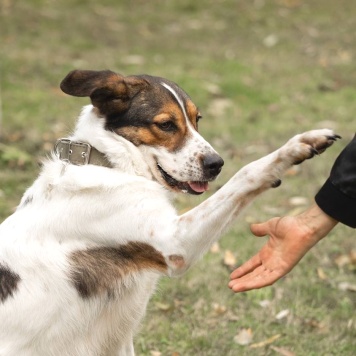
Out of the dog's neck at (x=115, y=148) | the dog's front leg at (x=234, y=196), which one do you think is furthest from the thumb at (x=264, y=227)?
the dog's neck at (x=115, y=148)

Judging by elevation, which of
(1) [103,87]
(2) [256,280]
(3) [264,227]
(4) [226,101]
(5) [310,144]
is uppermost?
(5) [310,144]

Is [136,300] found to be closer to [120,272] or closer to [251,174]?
[120,272]

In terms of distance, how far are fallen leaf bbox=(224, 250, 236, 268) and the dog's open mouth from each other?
205 cm

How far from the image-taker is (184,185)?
4020 millimetres

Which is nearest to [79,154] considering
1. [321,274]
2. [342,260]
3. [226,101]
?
[321,274]

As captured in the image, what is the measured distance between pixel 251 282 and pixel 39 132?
5.84 metres

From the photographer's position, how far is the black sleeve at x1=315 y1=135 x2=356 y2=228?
11.0 feet

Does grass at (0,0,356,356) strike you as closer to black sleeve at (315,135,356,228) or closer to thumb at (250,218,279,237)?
thumb at (250,218,279,237)

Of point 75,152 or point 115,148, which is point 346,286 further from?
point 75,152

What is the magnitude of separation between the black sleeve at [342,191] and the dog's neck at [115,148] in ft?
3.19

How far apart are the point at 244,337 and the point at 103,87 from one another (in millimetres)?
1973

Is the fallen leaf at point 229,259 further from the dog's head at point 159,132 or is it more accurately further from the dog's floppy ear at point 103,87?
the dog's floppy ear at point 103,87

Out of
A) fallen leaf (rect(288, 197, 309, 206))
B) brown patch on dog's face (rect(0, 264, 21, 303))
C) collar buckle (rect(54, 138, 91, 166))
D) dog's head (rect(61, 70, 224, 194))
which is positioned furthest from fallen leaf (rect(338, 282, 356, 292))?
brown patch on dog's face (rect(0, 264, 21, 303))

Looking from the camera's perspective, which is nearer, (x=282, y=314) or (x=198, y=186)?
(x=198, y=186)
